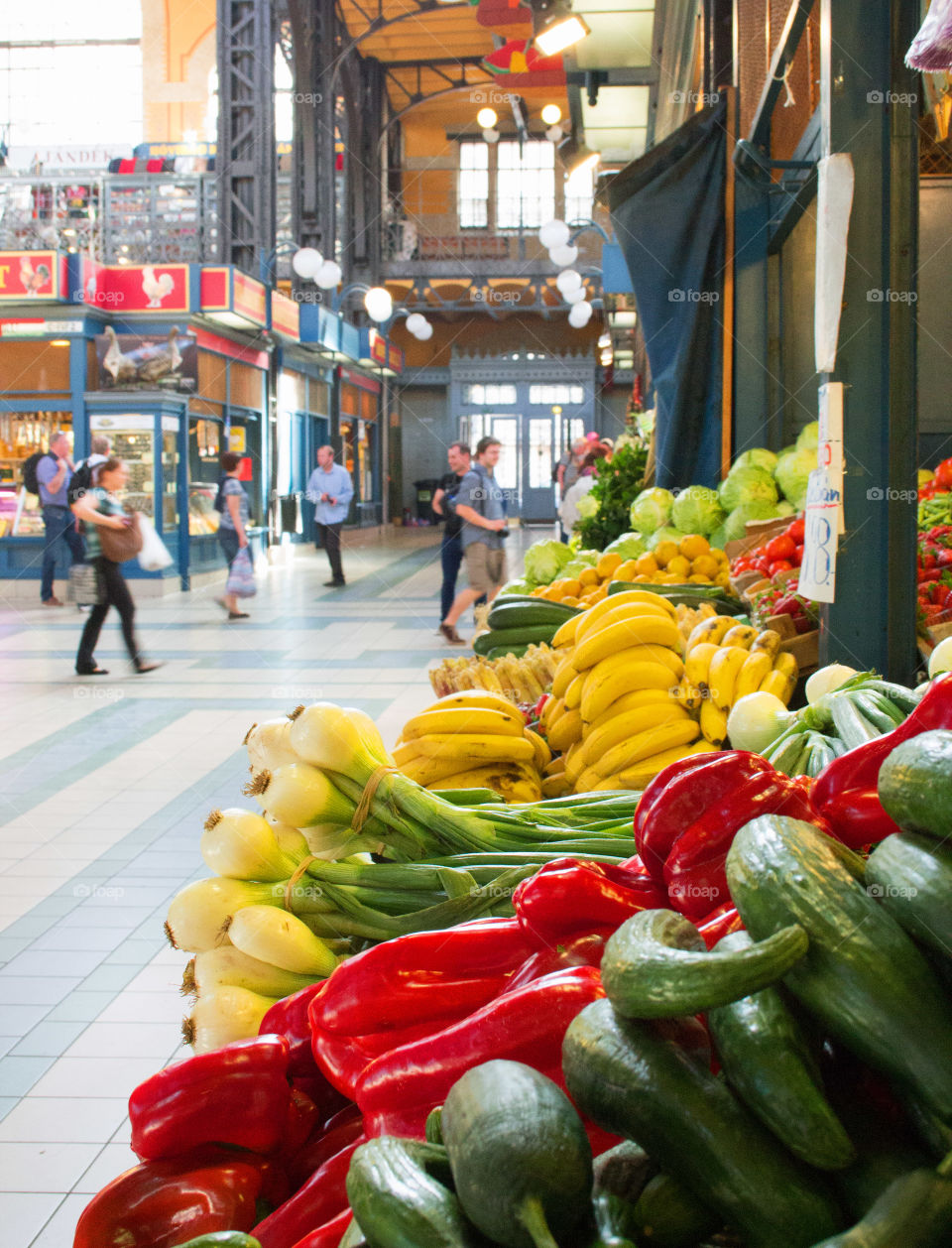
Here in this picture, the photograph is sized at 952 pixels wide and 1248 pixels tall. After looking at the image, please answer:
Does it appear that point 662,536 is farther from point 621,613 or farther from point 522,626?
point 621,613

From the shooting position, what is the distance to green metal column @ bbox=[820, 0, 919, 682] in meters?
3.04

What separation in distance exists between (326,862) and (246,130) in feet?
60.5

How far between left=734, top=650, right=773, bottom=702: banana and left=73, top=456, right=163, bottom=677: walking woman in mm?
6775

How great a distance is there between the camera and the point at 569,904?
1.18m

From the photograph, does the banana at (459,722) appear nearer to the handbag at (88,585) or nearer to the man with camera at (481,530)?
the handbag at (88,585)

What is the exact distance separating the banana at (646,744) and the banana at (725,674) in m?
0.10

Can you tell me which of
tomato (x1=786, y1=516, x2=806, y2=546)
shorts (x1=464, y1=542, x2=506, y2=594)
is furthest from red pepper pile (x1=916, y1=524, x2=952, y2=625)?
shorts (x1=464, y1=542, x2=506, y2=594)

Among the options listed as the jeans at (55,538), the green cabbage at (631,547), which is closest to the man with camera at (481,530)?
the green cabbage at (631,547)

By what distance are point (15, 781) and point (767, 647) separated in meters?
4.22

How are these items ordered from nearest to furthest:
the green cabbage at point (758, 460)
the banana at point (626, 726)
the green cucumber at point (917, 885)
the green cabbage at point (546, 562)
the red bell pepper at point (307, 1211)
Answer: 1. the green cucumber at point (917, 885)
2. the red bell pepper at point (307, 1211)
3. the banana at point (626, 726)
4. the green cabbage at point (758, 460)
5. the green cabbage at point (546, 562)

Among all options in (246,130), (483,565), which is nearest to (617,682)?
(483,565)

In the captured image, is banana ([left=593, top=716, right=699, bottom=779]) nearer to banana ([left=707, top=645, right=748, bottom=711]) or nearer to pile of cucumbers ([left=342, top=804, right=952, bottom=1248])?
banana ([left=707, top=645, right=748, bottom=711])

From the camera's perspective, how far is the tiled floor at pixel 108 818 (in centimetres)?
260

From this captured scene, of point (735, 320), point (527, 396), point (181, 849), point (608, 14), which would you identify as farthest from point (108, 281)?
point (527, 396)
